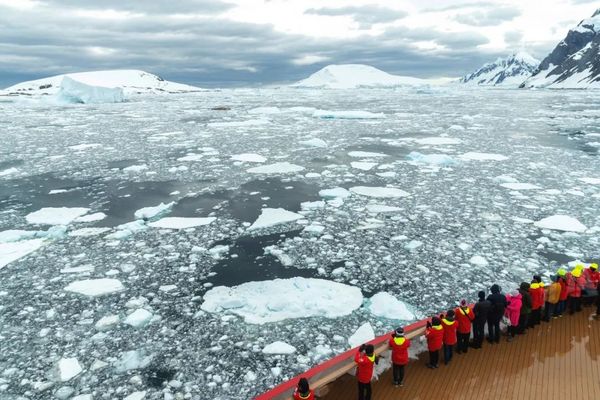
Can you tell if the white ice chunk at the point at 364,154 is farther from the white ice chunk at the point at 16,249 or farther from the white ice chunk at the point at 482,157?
the white ice chunk at the point at 16,249

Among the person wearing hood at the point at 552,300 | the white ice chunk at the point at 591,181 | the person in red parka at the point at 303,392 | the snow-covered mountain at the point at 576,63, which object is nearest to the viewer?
the person in red parka at the point at 303,392

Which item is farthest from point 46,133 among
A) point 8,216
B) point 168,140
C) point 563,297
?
point 563,297

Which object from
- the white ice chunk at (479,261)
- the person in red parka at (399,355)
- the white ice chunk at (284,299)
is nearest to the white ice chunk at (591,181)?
the white ice chunk at (479,261)

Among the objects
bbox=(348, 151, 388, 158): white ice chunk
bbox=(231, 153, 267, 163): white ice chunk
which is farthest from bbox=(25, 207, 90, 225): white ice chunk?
bbox=(348, 151, 388, 158): white ice chunk

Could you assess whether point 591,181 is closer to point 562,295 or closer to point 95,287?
point 562,295

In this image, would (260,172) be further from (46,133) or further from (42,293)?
(46,133)
